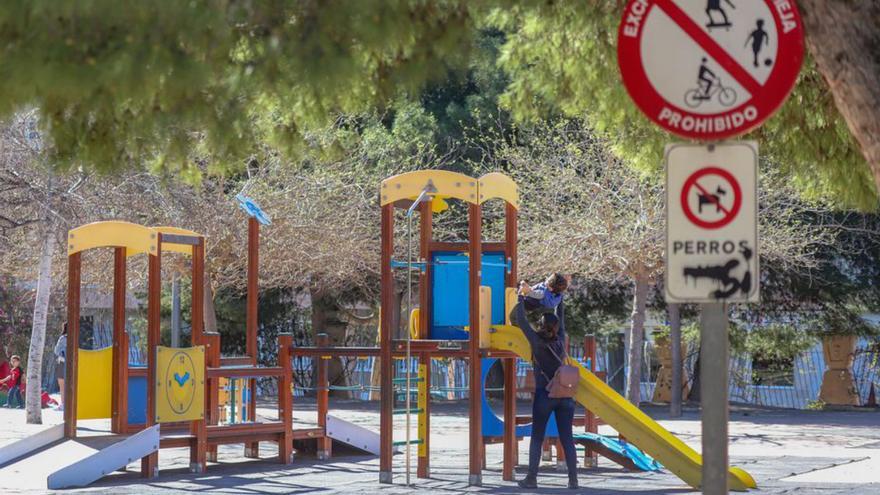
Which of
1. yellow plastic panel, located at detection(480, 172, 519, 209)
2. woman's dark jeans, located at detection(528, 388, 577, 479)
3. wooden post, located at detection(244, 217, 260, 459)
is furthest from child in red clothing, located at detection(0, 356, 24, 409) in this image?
woman's dark jeans, located at detection(528, 388, 577, 479)

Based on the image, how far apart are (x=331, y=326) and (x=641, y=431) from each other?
22.5m

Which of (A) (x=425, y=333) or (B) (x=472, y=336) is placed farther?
(A) (x=425, y=333)

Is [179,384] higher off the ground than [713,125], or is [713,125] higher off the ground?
[713,125]

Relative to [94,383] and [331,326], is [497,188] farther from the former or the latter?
[331,326]

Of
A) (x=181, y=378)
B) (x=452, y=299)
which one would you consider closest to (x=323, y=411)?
(x=181, y=378)

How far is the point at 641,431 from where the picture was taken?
1362cm

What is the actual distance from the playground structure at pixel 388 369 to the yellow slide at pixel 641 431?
0.01m

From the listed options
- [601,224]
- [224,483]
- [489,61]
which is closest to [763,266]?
[601,224]

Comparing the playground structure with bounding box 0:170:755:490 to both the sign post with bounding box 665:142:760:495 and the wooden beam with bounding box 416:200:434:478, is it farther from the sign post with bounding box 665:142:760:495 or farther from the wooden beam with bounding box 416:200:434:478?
the sign post with bounding box 665:142:760:495

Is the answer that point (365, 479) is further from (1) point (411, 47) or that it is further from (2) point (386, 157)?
(2) point (386, 157)

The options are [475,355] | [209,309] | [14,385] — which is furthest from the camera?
[14,385]

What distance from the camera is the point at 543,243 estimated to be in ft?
84.7

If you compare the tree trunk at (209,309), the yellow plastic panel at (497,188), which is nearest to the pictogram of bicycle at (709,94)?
the yellow plastic panel at (497,188)

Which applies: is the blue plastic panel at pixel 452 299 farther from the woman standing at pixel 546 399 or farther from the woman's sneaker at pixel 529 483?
the woman's sneaker at pixel 529 483
